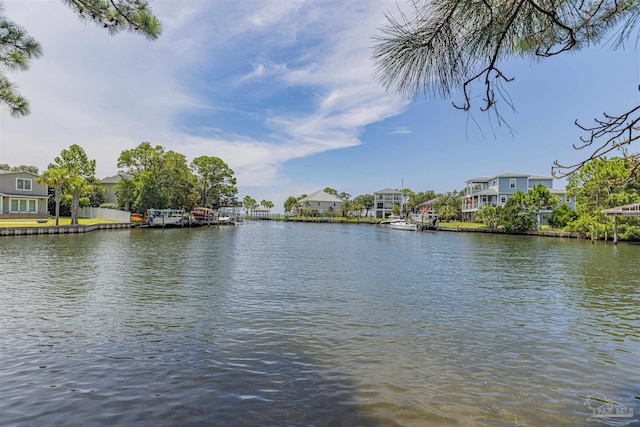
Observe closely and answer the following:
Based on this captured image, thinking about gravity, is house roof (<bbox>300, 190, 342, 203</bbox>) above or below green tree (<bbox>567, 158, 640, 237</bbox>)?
above

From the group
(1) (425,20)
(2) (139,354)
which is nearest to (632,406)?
(1) (425,20)

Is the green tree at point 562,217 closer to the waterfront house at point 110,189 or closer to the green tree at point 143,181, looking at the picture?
the green tree at point 143,181

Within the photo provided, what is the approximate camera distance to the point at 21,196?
144 ft

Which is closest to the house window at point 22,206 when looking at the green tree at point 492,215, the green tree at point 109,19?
the green tree at point 109,19

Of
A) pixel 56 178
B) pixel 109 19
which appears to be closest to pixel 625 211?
pixel 109 19

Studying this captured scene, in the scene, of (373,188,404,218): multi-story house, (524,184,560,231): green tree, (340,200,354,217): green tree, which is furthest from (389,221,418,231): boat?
(340,200,354,217): green tree

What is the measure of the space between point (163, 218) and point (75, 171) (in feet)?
44.3

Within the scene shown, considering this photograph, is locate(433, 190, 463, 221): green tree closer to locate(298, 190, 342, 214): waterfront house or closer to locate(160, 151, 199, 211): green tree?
locate(298, 190, 342, 214): waterfront house

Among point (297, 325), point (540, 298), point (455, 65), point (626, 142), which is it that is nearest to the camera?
point (626, 142)

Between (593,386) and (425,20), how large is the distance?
626 centimetres

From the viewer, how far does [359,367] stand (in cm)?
639

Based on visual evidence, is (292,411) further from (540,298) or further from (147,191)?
(147,191)

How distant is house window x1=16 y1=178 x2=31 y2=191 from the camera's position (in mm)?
43875

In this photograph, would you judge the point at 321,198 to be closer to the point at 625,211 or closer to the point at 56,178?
the point at 56,178
